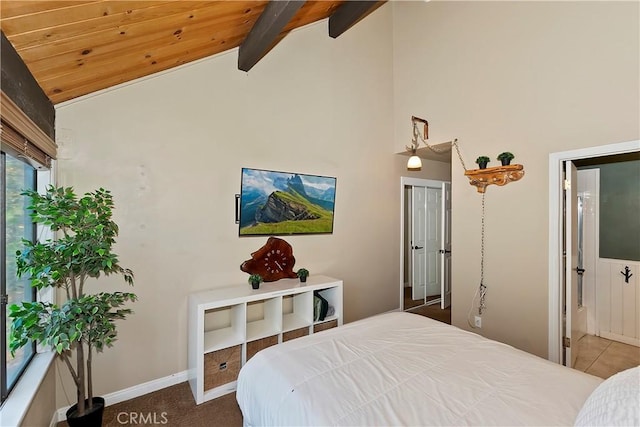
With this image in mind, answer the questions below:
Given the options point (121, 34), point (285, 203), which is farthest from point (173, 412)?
point (121, 34)

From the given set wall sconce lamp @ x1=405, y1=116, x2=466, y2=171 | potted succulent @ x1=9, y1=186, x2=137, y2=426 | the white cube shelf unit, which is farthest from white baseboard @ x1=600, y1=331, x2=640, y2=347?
potted succulent @ x1=9, y1=186, x2=137, y2=426

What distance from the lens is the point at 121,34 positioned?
1657mm

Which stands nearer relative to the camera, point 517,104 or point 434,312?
point 517,104

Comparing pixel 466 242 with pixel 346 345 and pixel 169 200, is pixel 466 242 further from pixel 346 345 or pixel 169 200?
pixel 169 200

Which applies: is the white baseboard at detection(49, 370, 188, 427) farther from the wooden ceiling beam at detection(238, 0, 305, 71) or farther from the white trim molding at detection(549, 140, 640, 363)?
the white trim molding at detection(549, 140, 640, 363)

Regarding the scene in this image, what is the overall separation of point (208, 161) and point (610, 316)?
15.8 ft

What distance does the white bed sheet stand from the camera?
3.80 feet

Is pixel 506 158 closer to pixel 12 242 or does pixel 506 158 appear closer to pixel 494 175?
pixel 494 175

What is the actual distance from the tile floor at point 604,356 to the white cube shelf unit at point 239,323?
2.47 metres

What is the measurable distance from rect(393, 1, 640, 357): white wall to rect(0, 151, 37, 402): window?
3717mm

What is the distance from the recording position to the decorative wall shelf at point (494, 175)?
114 inches

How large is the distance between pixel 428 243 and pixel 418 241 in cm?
27

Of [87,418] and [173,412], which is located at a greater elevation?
[87,418]

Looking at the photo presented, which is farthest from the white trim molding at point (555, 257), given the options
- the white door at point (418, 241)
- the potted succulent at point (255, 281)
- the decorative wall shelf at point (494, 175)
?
the potted succulent at point (255, 281)
